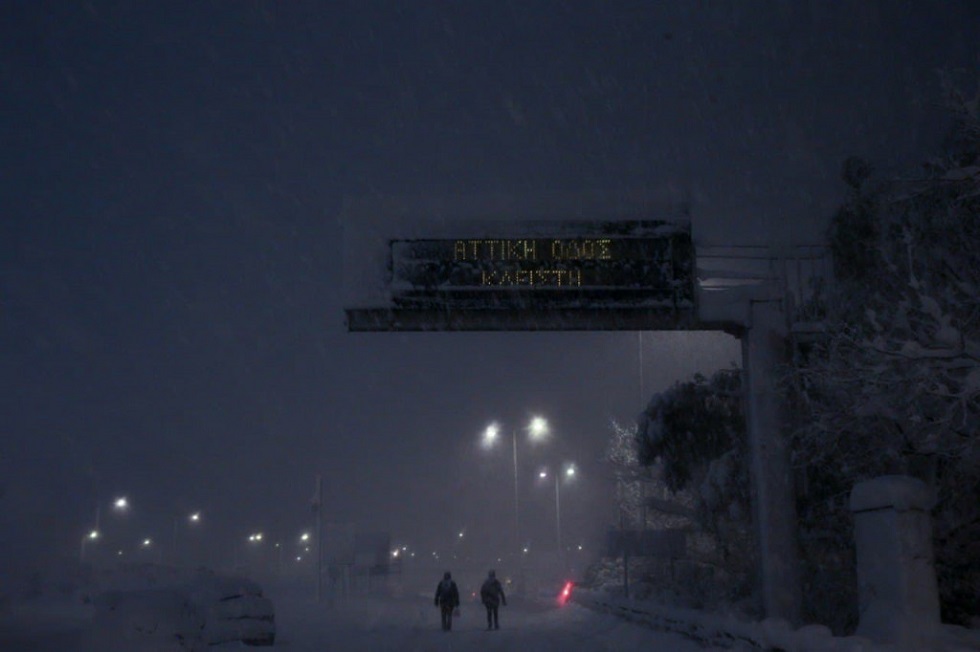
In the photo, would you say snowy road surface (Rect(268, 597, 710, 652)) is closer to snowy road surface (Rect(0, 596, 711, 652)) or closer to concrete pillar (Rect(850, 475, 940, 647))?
snowy road surface (Rect(0, 596, 711, 652))

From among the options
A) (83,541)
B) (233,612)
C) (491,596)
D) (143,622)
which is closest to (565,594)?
(491,596)

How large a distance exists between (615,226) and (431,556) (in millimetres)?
161213

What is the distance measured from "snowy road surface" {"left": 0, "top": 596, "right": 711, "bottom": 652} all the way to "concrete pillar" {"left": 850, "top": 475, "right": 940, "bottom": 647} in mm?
4836

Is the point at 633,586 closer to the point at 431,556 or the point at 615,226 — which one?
the point at 615,226

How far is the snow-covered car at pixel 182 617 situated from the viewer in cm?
1495

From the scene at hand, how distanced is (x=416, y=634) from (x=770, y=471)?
902 cm

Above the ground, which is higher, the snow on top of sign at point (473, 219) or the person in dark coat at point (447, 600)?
the snow on top of sign at point (473, 219)

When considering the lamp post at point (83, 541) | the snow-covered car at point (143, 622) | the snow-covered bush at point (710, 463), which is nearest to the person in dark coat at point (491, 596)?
the snow-covered bush at point (710, 463)

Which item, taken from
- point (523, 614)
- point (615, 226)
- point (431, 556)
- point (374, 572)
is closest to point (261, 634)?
point (615, 226)

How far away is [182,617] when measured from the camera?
15.8m

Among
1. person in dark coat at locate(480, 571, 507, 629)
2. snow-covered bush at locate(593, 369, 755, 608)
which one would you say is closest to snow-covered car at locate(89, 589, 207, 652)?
person in dark coat at locate(480, 571, 507, 629)

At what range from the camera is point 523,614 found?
113 ft

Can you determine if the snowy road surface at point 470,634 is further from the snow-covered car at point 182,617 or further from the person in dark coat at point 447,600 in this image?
the snow-covered car at point 182,617

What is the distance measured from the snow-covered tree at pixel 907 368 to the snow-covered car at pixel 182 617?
33.9ft
